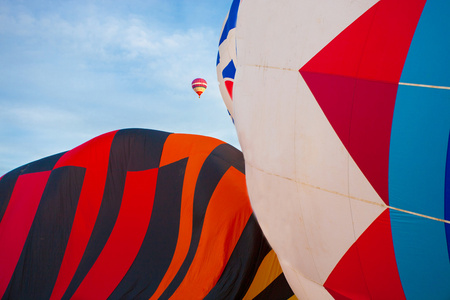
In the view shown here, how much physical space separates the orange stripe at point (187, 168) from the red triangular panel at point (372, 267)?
2189mm

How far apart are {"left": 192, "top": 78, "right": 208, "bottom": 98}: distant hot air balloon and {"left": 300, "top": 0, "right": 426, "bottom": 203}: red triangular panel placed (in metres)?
11.7

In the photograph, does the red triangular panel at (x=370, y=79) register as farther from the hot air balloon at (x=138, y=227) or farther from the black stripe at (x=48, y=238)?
the black stripe at (x=48, y=238)

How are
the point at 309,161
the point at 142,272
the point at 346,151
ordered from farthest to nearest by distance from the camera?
1. the point at 142,272
2. the point at 309,161
3. the point at 346,151

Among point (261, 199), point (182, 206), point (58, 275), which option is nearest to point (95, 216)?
point (58, 275)

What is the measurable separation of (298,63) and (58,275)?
11.3 ft

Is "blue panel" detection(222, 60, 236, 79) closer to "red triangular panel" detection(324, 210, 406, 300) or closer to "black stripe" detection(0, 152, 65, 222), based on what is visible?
"black stripe" detection(0, 152, 65, 222)

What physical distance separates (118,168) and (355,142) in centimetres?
331

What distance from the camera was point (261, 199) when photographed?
2.58 metres

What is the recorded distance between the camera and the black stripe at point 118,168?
4.42m

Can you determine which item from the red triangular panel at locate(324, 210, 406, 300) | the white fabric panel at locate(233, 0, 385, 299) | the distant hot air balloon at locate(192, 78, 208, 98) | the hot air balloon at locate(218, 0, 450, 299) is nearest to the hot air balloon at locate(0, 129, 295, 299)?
the white fabric panel at locate(233, 0, 385, 299)

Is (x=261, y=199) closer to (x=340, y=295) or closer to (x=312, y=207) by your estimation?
(x=312, y=207)

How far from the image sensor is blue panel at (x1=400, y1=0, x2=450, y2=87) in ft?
5.96

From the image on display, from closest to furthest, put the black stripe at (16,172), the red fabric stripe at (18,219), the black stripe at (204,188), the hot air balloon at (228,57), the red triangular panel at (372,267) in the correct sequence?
the red triangular panel at (372,267) → the black stripe at (204,188) → the red fabric stripe at (18,219) → the black stripe at (16,172) → the hot air balloon at (228,57)

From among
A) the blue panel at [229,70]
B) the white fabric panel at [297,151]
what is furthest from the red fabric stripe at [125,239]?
the blue panel at [229,70]
